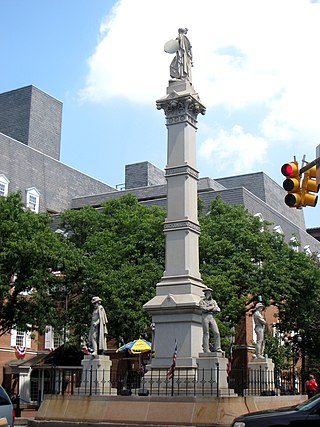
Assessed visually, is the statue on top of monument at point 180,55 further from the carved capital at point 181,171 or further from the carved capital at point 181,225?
the carved capital at point 181,225

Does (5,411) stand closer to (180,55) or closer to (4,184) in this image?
(180,55)

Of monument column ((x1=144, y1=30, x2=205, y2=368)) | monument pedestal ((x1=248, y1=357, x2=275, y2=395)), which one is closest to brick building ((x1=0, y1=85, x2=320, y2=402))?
monument pedestal ((x1=248, y1=357, x2=275, y2=395))

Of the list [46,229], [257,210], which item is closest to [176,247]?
[46,229]

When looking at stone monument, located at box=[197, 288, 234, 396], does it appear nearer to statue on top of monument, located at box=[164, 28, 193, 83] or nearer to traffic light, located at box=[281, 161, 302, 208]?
traffic light, located at box=[281, 161, 302, 208]

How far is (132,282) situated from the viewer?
1305 inches

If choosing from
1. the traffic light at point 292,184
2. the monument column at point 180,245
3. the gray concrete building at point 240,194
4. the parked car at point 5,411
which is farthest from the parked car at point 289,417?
the gray concrete building at point 240,194

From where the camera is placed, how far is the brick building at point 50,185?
4773 centimetres

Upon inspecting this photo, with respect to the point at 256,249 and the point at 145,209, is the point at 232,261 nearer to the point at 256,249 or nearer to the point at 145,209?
the point at 256,249

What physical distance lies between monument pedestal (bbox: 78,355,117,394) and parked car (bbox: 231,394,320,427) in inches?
411

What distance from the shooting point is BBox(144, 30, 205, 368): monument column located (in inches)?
809

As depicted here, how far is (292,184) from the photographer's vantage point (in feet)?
44.2

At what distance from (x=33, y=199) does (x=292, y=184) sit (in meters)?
41.4

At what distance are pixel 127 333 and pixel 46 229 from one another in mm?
7111

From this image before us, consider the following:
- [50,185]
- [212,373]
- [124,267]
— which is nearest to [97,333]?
[212,373]
